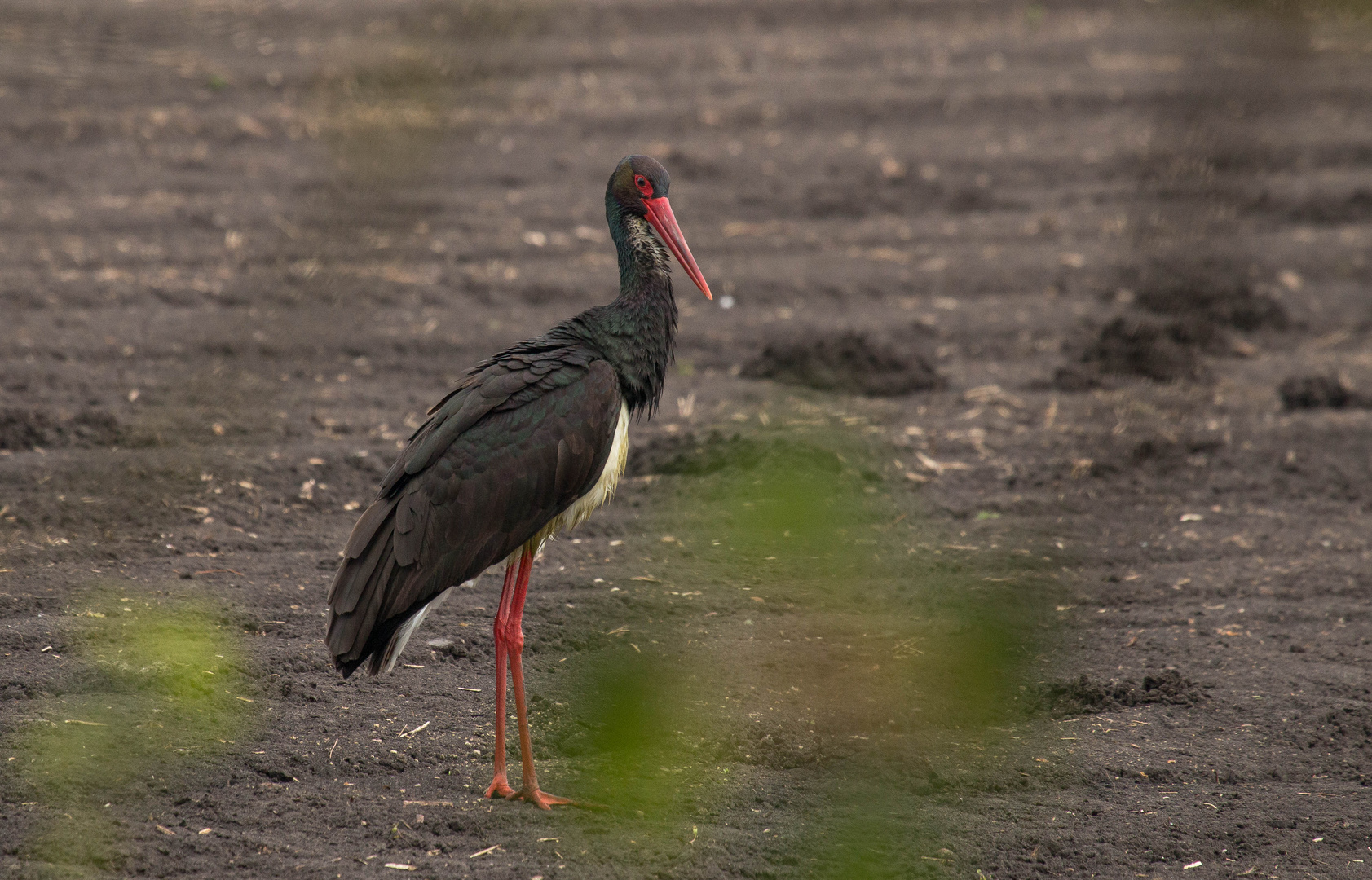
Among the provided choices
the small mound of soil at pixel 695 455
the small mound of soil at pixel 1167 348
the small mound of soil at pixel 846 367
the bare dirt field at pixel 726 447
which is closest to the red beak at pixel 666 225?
the bare dirt field at pixel 726 447

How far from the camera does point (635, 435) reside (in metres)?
7.89

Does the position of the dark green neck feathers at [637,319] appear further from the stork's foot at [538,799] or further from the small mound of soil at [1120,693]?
the small mound of soil at [1120,693]

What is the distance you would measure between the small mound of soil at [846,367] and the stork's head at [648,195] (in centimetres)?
342

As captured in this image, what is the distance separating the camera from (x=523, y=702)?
456cm

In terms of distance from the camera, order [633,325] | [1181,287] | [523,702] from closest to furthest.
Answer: [1181,287], [523,702], [633,325]

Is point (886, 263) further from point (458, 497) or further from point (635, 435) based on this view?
point (458, 497)

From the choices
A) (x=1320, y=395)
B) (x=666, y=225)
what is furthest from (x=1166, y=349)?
(x=1320, y=395)

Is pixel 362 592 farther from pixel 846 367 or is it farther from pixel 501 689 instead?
pixel 846 367

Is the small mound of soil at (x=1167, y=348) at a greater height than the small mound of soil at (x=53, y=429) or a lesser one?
greater

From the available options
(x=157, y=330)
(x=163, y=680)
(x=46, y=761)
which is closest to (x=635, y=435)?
(x=157, y=330)

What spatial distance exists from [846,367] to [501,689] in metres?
4.52

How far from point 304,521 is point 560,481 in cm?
240

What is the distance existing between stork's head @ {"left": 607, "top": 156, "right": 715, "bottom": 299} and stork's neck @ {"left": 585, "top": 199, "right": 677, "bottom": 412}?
0.12 feet

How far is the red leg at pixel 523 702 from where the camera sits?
4.43 metres
